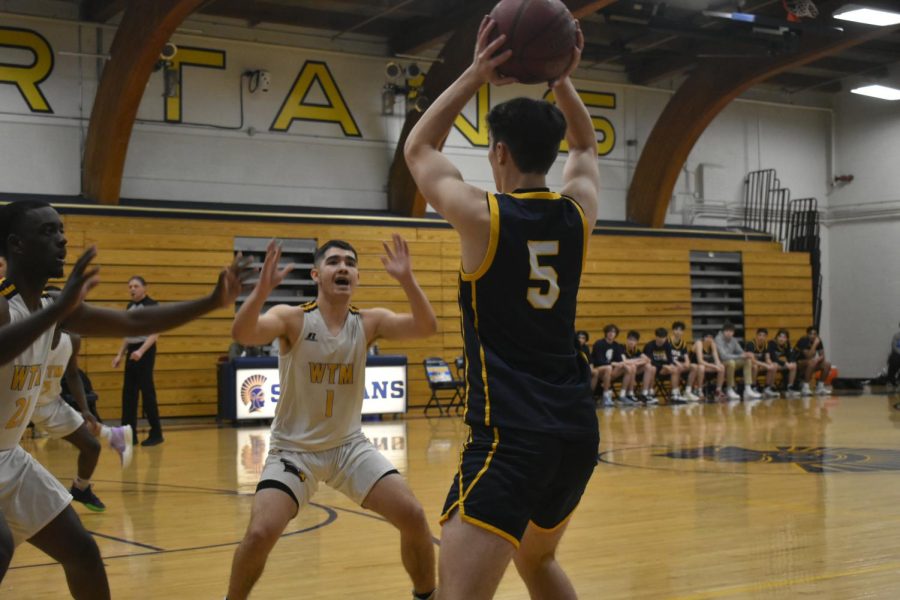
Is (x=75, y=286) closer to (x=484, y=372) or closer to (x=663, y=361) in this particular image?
(x=484, y=372)

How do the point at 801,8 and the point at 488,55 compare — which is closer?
the point at 488,55

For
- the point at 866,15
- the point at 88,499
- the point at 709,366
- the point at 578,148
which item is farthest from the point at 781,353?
the point at 578,148

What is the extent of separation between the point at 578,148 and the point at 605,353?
48.4 feet

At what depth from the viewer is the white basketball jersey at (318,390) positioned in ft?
14.8

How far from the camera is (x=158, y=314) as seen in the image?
3465 mm

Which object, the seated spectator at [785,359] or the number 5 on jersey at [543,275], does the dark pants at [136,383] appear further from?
the seated spectator at [785,359]

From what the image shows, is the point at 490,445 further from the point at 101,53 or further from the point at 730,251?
the point at 730,251

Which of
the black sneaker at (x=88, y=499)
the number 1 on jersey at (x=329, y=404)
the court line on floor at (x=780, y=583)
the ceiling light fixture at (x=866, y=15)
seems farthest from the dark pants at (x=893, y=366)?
the number 1 on jersey at (x=329, y=404)

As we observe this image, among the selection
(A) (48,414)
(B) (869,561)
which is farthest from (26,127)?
(B) (869,561)

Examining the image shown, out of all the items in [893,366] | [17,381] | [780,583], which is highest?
[17,381]

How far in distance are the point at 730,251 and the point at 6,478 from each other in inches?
747

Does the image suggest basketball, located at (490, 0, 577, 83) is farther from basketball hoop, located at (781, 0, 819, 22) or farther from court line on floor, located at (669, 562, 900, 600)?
basketball hoop, located at (781, 0, 819, 22)

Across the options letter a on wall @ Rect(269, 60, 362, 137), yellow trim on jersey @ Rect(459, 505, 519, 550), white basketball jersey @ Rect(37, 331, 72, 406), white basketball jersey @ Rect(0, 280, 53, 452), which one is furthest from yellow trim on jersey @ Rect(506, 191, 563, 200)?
letter a on wall @ Rect(269, 60, 362, 137)

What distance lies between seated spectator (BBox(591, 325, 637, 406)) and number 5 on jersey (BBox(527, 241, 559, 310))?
14847 millimetres
